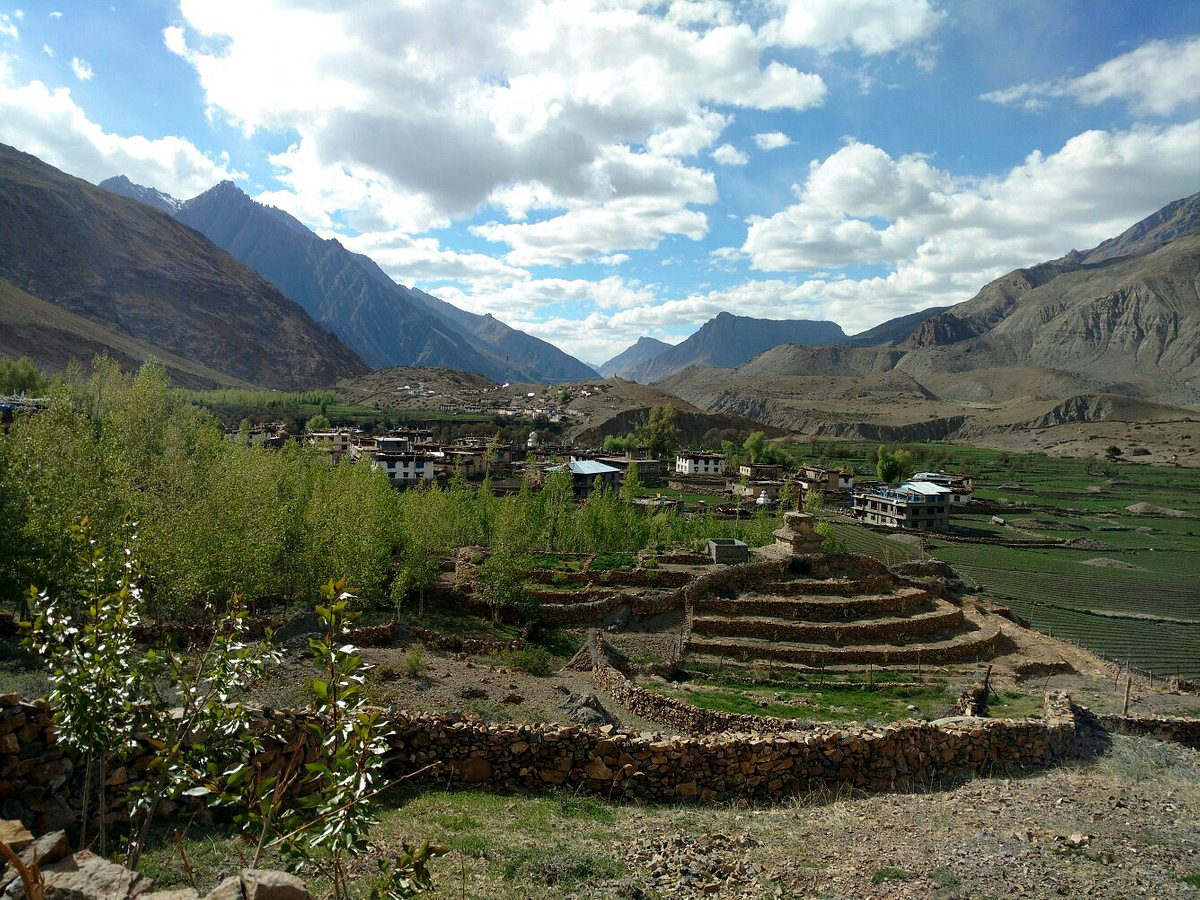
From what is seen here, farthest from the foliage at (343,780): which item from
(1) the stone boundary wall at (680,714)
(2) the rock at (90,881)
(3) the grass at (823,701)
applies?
(3) the grass at (823,701)

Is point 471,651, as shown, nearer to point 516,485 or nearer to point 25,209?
point 516,485

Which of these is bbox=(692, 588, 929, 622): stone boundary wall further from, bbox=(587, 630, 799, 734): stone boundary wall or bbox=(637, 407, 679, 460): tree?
bbox=(637, 407, 679, 460): tree

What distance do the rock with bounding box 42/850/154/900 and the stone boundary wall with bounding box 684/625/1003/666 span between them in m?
26.2

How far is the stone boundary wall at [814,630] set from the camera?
103ft

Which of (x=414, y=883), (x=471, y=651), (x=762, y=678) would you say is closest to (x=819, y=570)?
(x=762, y=678)

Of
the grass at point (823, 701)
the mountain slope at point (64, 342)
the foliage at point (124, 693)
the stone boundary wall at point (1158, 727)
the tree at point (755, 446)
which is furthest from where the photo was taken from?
the mountain slope at point (64, 342)

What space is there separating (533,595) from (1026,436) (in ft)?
627

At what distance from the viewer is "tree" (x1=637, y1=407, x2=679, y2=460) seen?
131875 mm

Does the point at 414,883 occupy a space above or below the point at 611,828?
above

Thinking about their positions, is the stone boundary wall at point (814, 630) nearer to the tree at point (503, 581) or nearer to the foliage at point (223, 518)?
the tree at point (503, 581)

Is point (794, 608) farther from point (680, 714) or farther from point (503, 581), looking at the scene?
point (680, 714)

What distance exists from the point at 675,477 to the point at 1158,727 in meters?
90.5

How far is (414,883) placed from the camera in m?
4.52

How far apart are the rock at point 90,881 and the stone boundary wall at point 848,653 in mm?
26200
